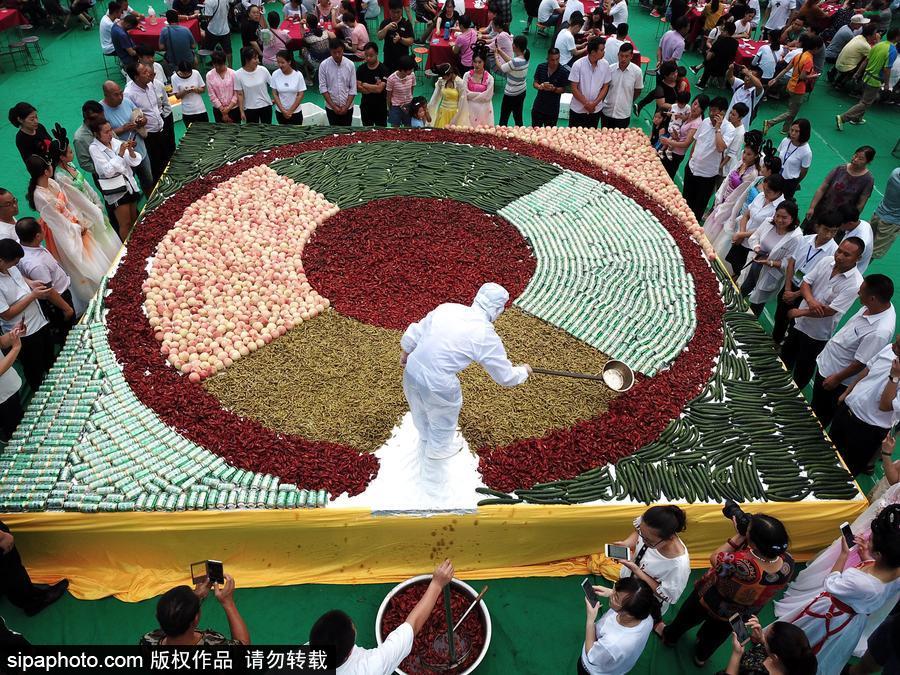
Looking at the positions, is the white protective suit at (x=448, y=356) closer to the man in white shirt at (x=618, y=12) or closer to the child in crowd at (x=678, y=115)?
the child in crowd at (x=678, y=115)

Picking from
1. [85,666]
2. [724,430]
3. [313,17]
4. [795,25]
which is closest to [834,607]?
[724,430]

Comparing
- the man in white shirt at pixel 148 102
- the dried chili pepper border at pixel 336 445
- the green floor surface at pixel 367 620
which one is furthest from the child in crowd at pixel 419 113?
the green floor surface at pixel 367 620

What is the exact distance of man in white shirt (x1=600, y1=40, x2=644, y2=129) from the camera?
424 inches

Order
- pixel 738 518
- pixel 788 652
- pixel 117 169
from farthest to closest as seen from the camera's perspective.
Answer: pixel 117 169, pixel 738 518, pixel 788 652

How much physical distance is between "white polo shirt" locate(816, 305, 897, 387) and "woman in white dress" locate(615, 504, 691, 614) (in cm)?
299

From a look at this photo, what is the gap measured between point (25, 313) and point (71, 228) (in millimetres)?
1488

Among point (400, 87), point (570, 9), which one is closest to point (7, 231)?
point (400, 87)

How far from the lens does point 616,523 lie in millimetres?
5711

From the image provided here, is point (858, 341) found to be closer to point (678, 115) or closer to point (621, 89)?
point (678, 115)

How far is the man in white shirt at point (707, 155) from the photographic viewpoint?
9.20 meters

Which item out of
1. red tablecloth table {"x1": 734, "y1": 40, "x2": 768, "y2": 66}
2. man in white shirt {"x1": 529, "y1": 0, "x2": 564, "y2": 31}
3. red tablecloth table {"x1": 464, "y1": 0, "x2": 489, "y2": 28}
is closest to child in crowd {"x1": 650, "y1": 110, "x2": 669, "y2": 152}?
red tablecloth table {"x1": 734, "y1": 40, "x2": 768, "y2": 66}

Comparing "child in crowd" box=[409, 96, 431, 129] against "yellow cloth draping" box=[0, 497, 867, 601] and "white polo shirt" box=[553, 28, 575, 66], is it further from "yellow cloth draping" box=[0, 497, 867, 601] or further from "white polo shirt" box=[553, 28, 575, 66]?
"yellow cloth draping" box=[0, 497, 867, 601]

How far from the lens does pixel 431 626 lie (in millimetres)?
5086

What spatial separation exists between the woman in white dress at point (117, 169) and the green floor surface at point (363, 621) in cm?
508
